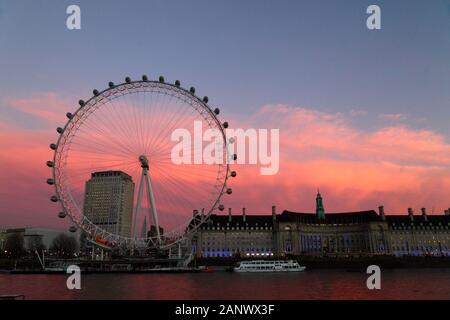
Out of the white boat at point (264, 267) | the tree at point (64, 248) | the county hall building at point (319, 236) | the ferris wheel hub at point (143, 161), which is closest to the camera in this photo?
the ferris wheel hub at point (143, 161)

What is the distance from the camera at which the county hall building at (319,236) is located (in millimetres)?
135625

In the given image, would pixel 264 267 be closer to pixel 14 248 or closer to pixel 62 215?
pixel 62 215

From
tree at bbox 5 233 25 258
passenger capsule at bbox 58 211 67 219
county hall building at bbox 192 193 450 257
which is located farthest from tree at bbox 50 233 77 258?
passenger capsule at bbox 58 211 67 219

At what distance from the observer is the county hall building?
5340 inches

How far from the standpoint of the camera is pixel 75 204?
56656 millimetres

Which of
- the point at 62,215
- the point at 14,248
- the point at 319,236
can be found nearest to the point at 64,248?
the point at 14,248

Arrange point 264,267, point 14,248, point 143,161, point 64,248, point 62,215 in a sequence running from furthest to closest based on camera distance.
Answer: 1. point 64,248
2. point 14,248
3. point 264,267
4. point 143,161
5. point 62,215

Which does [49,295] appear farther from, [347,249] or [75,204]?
[347,249]

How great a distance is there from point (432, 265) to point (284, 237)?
158 feet

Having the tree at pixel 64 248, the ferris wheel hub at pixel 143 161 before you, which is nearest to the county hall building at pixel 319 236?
the tree at pixel 64 248

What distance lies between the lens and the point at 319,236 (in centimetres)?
14562

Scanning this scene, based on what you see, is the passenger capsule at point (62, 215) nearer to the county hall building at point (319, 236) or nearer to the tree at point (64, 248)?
the county hall building at point (319, 236)
